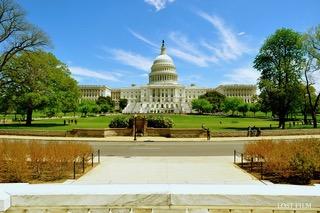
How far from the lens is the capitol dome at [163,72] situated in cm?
16550

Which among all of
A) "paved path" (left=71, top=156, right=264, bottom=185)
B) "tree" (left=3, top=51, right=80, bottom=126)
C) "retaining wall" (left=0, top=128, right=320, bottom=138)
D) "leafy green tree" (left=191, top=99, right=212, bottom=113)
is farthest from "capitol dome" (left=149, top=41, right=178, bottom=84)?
"paved path" (left=71, top=156, right=264, bottom=185)

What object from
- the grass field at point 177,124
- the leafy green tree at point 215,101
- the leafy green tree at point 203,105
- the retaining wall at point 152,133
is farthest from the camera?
the leafy green tree at point 215,101

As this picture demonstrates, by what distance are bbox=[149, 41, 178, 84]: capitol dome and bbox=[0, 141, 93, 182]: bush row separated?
153 meters

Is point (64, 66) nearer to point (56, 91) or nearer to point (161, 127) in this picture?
point (56, 91)

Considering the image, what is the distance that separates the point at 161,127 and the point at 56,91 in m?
22.4

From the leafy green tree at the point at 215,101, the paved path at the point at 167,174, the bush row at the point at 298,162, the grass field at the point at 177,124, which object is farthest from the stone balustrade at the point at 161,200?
the leafy green tree at the point at 215,101

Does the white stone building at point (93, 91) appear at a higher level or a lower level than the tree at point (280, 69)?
higher

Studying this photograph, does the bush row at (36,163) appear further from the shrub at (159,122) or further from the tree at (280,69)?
the tree at (280,69)

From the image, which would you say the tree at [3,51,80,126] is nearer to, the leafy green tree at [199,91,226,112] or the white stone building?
the leafy green tree at [199,91,226,112]

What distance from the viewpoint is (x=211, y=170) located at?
483 inches

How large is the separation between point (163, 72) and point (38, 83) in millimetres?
128490

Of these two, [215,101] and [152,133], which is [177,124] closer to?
[152,133]

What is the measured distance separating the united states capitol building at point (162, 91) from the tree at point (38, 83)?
87.0 meters

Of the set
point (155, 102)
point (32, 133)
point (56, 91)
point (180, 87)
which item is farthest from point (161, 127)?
point (180, 87)
